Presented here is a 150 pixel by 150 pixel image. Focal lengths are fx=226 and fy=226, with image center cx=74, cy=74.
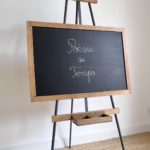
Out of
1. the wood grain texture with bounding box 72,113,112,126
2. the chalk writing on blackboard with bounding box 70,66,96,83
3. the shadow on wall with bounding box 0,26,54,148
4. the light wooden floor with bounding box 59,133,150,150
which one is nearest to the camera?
the wood grain texture with bounding box 72,113,112,126

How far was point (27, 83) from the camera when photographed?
7.59 ft

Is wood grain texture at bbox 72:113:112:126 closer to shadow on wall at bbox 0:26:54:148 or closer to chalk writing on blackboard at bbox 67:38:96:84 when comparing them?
chalk writing on blackboard at bbox 67:38:96:84

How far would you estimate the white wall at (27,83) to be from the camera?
7.37ft

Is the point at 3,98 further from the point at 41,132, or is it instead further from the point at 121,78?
the point at 121,78

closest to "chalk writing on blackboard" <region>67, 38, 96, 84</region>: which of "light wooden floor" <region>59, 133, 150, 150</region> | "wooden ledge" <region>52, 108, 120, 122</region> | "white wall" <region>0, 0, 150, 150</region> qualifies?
"wooden ledge" <region>52, 108, 120, 122</region>

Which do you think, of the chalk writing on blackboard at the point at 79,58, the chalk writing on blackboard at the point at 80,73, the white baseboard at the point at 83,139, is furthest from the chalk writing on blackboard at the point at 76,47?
the white baseboard at the point at 83,139

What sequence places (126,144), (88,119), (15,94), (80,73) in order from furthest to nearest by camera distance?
(126,144) < (15,94) < (80,73) < (88,119)

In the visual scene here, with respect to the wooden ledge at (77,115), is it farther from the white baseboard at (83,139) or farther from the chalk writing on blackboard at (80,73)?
the white baseboard at (83,139)

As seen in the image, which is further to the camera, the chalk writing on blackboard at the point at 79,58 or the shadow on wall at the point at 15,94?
the shadow on wall at the point at 15,94

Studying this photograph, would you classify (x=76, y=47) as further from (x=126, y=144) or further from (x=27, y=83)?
(x=126, y=144)

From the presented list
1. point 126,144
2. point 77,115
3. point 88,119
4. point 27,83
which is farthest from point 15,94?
point 126,144

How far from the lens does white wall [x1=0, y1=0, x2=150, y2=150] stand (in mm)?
2246

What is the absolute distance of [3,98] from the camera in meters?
2.23

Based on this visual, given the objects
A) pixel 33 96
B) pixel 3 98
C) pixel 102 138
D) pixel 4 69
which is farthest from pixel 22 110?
pixel 102 138
